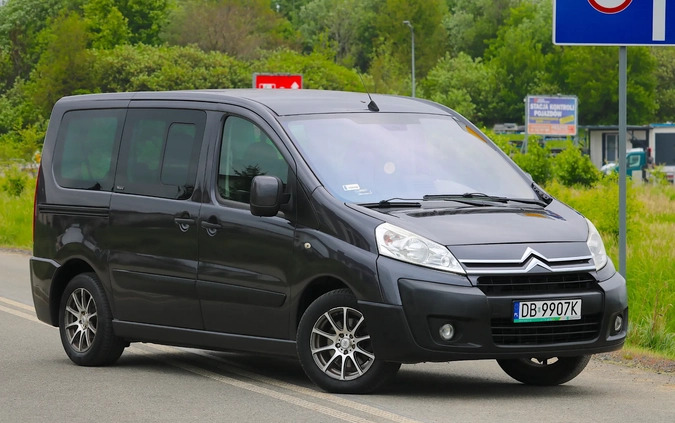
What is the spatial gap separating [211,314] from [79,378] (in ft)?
3.37

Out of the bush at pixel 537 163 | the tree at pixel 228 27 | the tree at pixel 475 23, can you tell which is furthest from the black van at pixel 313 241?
the tree at pixel 475 23

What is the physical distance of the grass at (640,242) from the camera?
444 inches

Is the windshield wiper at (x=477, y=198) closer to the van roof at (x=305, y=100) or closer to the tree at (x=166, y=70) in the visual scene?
the van roof at (x=305, y=100)

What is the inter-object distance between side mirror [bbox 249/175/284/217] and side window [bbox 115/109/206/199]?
35.3 inches

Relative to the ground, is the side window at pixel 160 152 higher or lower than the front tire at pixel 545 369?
higher

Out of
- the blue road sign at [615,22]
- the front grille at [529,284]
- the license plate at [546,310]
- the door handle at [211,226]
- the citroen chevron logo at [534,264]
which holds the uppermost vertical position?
the blue road sign at [615,22]

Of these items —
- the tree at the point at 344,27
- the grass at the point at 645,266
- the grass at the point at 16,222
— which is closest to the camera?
the grass at the point at 645,266

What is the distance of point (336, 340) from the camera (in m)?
8.15

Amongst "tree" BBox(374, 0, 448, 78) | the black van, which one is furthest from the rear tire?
"tree" BBox(374, 0, 448, 78)

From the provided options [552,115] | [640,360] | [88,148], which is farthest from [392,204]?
[552,115]

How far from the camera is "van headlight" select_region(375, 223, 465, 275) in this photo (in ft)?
25.4

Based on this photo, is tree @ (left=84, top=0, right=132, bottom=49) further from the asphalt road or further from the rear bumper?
the asphalt road

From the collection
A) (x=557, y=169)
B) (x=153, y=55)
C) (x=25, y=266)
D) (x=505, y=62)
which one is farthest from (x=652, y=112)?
(x=25, y=266)

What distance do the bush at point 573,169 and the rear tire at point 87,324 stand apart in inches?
955
